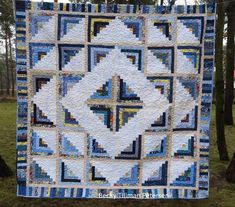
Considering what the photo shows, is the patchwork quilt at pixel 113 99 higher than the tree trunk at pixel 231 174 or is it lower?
higher

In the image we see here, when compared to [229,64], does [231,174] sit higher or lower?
lower

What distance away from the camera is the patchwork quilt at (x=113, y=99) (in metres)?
3.19

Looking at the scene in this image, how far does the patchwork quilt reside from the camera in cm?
319

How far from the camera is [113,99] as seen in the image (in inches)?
130

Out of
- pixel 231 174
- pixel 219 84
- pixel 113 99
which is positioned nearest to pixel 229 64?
pixel 219 84

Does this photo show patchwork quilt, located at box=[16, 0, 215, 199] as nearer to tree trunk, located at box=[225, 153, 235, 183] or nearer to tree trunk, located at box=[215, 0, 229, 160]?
tree trunk, located at box=[225, 153, 235, 183]

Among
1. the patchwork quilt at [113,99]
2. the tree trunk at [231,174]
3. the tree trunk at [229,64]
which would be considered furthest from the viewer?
the tree trunk at [229,64]

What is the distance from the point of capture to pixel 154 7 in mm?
3180

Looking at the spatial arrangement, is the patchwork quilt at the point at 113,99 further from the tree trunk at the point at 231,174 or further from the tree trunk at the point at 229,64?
the tree trunk at the point at 229,64

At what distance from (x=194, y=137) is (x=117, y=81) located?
95 centimetres

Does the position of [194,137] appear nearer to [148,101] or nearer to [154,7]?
[148,101]

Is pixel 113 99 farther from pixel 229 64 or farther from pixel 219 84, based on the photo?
pixel 229 64

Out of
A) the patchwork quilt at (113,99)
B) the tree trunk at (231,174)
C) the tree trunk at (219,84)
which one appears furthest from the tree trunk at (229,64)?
the patchwork quilt at (113,99)

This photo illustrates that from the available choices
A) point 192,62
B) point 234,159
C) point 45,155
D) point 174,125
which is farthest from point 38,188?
point 234,159
